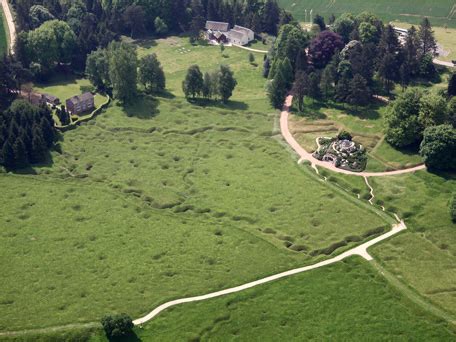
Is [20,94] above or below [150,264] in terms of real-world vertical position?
above

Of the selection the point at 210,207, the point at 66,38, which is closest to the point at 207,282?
the point at 210,207

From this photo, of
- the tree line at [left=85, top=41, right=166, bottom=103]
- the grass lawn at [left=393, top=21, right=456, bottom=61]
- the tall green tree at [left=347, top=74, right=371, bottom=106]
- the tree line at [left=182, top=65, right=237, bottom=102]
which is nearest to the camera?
the tall green tree at [left=347, top=74, right=371, bottom=106]

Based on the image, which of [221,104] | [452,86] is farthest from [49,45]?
[452,86]

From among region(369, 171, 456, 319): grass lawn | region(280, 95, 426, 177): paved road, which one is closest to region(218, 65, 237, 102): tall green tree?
region(280, 95, 426, 177): paved road

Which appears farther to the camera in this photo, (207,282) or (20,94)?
(20,94)

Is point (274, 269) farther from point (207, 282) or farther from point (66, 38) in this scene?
point (66, 38)

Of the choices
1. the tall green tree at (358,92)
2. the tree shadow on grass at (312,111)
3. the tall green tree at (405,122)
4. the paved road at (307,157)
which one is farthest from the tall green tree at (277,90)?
the tall green tree at (405,122)

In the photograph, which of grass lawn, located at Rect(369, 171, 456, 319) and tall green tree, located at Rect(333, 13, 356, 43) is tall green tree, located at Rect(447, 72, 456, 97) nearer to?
grass lawn, located at Rect(369, 171, 456, 319)
